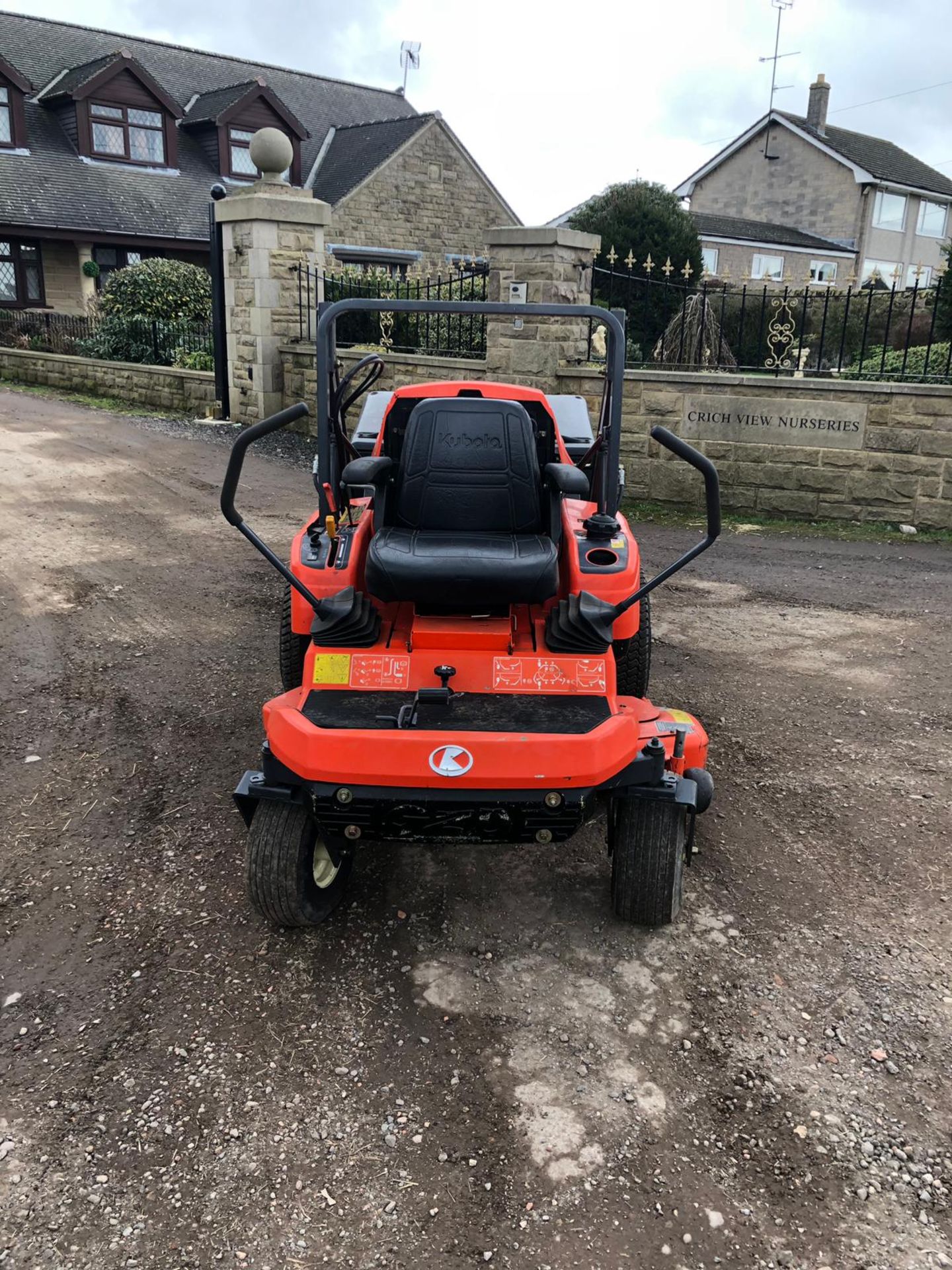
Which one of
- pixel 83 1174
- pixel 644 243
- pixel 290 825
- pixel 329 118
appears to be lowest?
pixel 83 1174

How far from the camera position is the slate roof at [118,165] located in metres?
21.9

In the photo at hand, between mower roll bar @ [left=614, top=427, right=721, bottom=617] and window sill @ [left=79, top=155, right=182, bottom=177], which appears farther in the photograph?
window sill @ [left=79, top=155, right=182, bottom=177]

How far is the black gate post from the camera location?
12391 mm

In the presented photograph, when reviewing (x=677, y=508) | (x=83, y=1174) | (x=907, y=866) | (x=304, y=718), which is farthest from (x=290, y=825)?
(x=677, y=508)

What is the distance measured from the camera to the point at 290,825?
309cm

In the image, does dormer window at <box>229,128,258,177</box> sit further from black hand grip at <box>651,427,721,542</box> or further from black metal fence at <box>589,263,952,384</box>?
black hand grip at <box>651,427,721,542</box>

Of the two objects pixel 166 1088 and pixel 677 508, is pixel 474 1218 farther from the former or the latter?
pixel 677 508

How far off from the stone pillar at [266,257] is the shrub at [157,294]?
3.78m

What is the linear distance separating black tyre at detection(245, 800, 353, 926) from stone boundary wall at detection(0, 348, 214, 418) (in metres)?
11.1

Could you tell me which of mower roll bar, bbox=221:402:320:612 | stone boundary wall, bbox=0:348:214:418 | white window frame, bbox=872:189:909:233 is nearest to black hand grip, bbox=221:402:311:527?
mower roll bar, bbox=221:402:320:612

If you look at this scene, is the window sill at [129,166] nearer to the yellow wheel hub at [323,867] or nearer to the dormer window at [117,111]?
the dormer window at [117,111]

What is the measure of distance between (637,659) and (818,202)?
3546 centimetres

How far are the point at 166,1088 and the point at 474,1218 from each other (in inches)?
35.5

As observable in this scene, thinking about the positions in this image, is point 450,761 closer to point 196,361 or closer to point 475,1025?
point 475,1025
